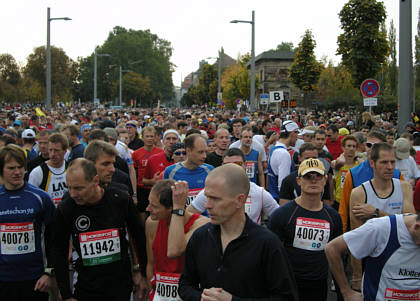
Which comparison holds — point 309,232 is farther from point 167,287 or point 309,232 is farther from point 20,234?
point 20,234

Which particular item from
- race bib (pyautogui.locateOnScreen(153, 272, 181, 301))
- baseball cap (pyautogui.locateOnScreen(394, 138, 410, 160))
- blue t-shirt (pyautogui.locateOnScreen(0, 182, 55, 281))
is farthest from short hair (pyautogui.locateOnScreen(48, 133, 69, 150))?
baseball cap (pyautogui.locateOnScreen(394, 138, 410, 160))

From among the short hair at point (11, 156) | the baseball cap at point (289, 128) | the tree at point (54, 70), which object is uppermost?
the tree at point (54, 70)

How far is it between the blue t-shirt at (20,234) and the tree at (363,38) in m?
16.6

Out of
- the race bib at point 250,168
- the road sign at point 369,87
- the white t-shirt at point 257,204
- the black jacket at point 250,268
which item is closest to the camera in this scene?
the black jacket at point 250,268

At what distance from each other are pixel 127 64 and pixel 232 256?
11576cm

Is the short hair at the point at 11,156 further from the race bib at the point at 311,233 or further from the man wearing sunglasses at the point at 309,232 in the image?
the race bib at the point at 311,233

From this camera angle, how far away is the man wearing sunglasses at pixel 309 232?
173 inches

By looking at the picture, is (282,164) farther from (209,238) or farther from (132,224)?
(209,238)

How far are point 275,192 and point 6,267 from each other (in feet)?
15.2

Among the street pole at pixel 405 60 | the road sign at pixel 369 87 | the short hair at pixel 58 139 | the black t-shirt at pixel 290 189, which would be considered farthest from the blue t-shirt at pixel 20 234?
the road sign at pixel 369 87

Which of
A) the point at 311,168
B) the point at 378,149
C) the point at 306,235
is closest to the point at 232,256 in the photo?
the point at 306,235

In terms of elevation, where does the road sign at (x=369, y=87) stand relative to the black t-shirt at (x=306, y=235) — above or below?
above

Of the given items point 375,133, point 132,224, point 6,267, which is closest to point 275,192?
point 375,133

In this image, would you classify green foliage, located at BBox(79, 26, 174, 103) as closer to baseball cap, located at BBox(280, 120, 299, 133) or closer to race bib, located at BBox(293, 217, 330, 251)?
baseball cap, located at BBox(280, 120, 299, 133)
